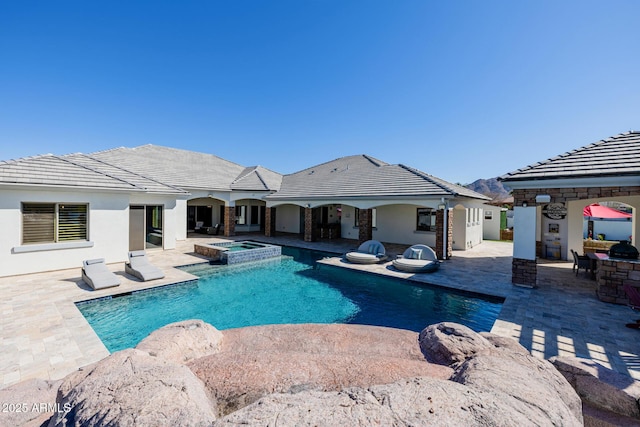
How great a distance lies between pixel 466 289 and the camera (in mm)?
10398

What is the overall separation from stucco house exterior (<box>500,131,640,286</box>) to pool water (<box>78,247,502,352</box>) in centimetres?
273

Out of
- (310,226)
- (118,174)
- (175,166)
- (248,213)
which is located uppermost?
(175,166)

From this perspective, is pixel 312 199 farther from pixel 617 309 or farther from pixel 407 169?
pixel 617 309

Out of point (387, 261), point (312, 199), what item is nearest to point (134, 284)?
point (387, 261)

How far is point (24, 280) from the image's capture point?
10656mm

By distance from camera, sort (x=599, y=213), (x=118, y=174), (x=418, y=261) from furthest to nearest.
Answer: (x=599, y=213)
(x=118, y=174)
(x=418, y=261)

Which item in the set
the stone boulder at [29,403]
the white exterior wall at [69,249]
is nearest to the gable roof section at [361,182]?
the white exterior wall at [69,249]

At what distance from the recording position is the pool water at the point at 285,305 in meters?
8.16

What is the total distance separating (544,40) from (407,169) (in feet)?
33.8

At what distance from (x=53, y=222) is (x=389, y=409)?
16.7 metres

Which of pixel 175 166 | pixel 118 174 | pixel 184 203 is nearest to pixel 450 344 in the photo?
pixel 118 174

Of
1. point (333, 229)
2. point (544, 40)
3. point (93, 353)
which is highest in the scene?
point (544, 40)

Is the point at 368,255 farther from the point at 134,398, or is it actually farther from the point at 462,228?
the point at 134,398

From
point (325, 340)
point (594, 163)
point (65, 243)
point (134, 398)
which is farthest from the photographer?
point (65, 243)
